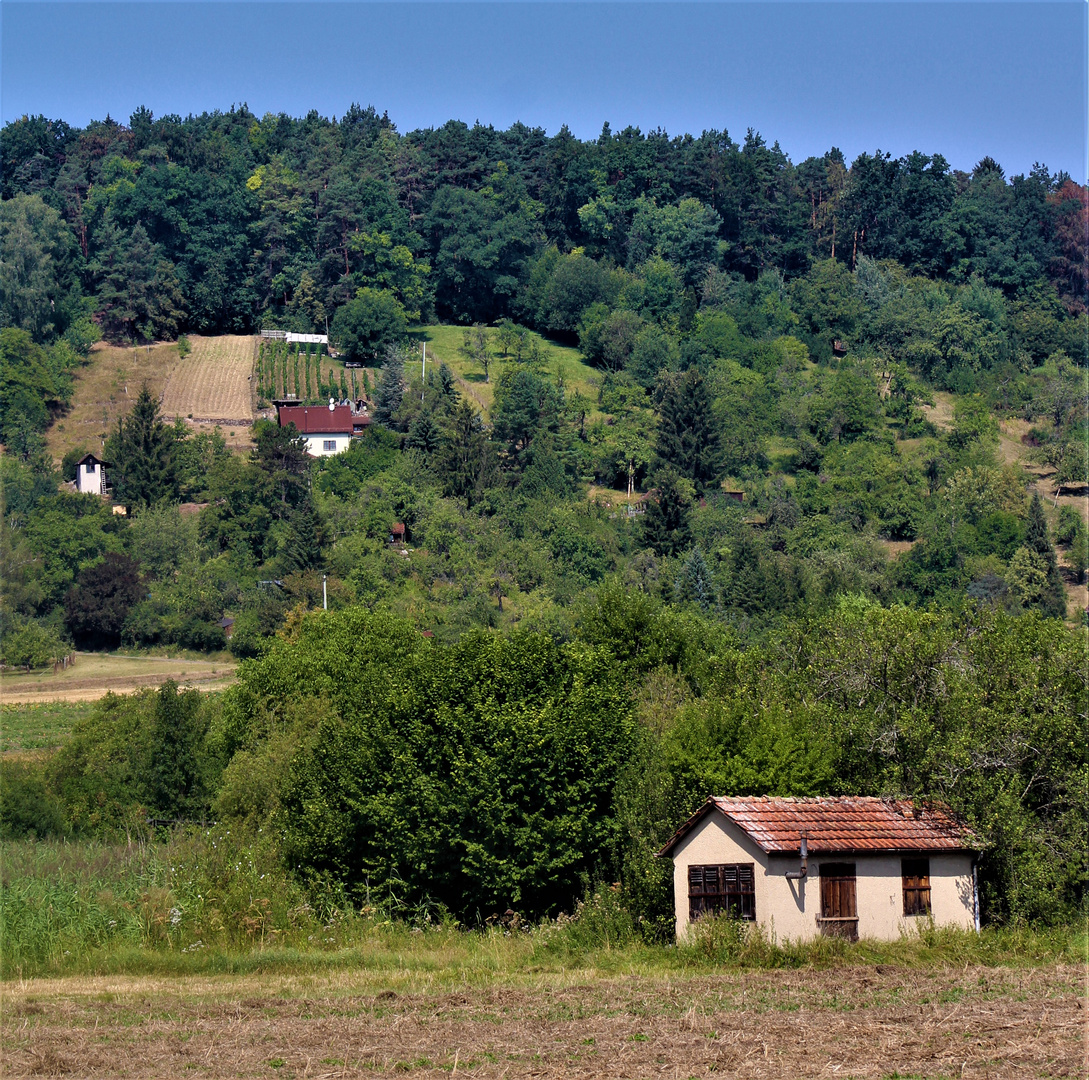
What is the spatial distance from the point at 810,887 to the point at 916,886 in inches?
74.7

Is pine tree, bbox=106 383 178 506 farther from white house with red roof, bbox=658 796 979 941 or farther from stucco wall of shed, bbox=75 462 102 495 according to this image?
white house with red roof, bbox=658 796 979 941

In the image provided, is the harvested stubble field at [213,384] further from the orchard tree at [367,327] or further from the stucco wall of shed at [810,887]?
the stucco wall of shed at [810,887]

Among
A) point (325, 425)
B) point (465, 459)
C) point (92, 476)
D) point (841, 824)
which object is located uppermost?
point (325, 425)

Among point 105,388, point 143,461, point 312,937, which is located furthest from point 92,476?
point 312,937

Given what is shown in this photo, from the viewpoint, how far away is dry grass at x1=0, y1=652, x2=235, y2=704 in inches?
2601

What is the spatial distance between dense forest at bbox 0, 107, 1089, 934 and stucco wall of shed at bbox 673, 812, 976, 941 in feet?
4.27

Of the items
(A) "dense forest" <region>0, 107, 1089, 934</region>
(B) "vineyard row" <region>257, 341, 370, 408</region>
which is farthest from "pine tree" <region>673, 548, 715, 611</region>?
(B) "vineyard row" <region>257, 341, 370, 408</region>

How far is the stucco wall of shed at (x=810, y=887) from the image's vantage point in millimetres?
20312

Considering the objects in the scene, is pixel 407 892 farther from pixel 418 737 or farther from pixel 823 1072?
pixel 823 1072

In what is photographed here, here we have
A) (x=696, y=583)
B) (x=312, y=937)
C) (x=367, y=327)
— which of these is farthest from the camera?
(x=367, y=327)

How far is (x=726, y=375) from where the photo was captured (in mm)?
108625

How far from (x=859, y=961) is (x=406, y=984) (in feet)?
20.8

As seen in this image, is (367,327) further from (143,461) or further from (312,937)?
(312,937)

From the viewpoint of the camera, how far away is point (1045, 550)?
273ft
